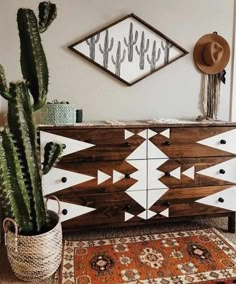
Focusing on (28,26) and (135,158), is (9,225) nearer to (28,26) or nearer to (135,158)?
(135,158)

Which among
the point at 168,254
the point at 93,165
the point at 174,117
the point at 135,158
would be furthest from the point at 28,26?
the point at 168,254

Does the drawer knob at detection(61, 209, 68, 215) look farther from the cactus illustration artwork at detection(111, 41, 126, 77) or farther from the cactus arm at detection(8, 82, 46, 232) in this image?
the cactus illustration artwork at detection(111, 41, 126, 77)

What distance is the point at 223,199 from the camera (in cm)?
234

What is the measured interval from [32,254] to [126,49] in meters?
1.79

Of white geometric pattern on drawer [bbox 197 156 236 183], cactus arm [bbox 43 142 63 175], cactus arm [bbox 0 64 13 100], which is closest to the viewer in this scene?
cactus arm [bbox 0 64 13 100]

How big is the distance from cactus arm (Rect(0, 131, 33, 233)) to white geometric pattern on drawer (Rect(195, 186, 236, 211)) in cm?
135

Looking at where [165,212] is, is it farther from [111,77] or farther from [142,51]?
[142,51]

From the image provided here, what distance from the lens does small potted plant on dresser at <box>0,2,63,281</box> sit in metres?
1.62

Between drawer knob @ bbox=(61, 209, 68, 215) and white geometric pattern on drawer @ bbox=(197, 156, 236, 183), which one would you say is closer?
drawer knob @ bbox=(61, 209, 68, 215)

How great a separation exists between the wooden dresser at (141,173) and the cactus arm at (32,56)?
1.15 ft

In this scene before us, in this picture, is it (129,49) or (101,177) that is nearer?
(101,177)

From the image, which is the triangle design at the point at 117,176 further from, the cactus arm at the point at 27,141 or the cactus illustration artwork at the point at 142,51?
the cactus illustration artwork at the point at 142,51

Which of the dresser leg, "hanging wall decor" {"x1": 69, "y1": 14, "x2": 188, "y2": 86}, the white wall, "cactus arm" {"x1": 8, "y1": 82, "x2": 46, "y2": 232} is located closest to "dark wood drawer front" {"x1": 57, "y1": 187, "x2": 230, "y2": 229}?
the dresser leg

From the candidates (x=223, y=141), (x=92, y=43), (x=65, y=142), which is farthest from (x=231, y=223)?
(x=92, y=43)
